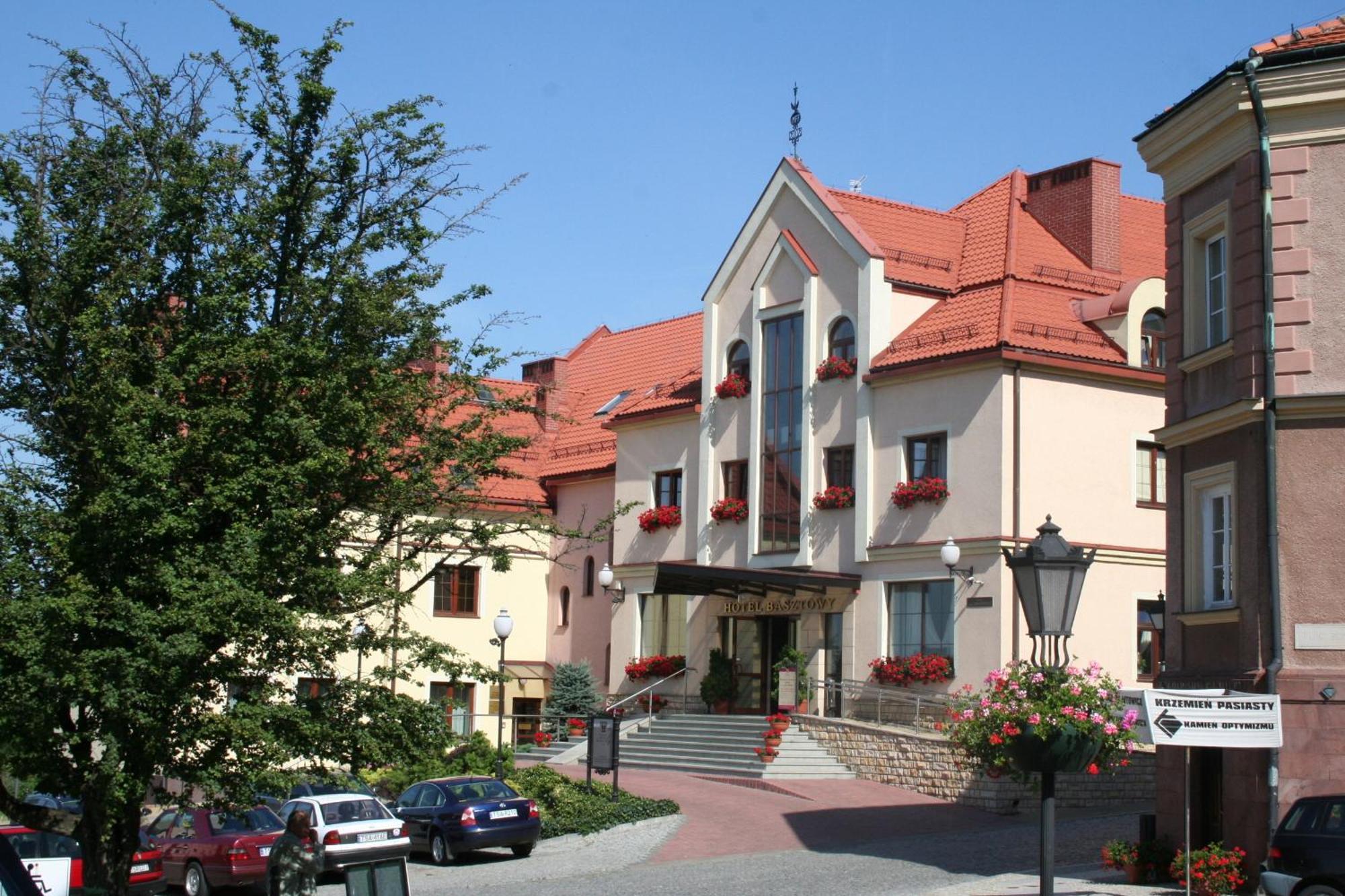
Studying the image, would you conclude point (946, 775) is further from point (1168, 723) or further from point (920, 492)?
point (1168, 723)

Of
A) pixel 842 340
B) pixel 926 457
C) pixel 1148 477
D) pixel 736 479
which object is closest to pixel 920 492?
pixel 926 457

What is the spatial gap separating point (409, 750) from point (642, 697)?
25.7 metres

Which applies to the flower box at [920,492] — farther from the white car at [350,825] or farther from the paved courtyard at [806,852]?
the white car at [350,825]

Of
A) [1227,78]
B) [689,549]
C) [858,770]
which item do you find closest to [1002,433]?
[858,770]

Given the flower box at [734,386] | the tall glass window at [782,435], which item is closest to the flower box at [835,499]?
the tall glass window at [782,435]

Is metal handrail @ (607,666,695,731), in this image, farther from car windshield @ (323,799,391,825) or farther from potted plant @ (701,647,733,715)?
car windshield @ (323,799,391,825)

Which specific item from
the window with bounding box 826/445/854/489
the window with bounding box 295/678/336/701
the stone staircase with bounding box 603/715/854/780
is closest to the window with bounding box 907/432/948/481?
the window with bounding box 826/445/854/489

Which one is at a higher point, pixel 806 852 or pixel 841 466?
pixel 841 466

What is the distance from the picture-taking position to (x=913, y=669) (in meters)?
31.8

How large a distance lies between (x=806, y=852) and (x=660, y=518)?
17.5 meters

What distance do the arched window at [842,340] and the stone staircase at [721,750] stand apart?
27.5ft

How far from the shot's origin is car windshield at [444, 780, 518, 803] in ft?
81.8

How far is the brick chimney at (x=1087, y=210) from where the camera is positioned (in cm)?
3569

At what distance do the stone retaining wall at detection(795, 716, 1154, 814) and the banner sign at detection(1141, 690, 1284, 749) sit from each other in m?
10.4
